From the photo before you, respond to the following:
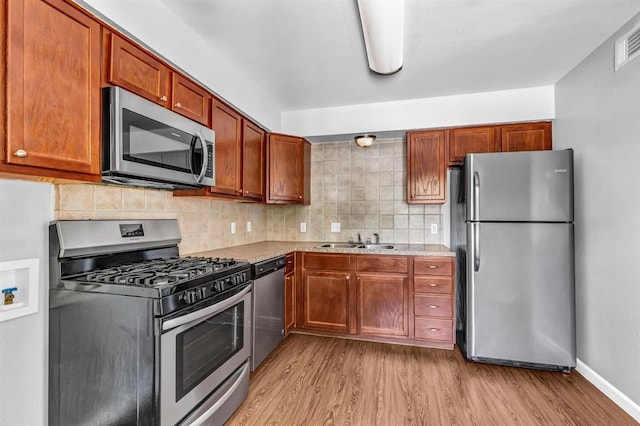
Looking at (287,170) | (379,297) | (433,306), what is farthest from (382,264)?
(287,170)

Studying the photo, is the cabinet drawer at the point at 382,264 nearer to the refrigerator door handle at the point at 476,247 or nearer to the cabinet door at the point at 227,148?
the refrigerator door handle at the point at 476,247

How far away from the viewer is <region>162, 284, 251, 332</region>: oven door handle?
139cm

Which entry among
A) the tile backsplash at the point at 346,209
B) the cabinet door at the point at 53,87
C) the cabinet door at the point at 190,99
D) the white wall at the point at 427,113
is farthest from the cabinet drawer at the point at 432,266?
the cabinet door at the point at 53,87

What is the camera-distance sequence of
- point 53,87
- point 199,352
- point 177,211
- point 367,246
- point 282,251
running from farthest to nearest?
point 367,246, point 282,251, point 177,211, point 199,352, point 53,87

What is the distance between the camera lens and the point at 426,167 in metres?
3.30

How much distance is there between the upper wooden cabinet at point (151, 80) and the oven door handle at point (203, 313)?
1.17 meters

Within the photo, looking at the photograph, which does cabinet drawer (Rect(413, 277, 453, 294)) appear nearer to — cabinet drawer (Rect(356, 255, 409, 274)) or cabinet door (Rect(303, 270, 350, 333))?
cabinet drawer (Rect(356, 255, 409, 274))

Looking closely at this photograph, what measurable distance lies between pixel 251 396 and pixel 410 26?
106 inches

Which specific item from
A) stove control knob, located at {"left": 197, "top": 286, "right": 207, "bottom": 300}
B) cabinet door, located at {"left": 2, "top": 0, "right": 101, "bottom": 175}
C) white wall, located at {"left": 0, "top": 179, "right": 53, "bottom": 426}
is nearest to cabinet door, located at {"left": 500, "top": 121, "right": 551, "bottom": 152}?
stove control knob, located at {"left": 197, "top": 286, "right": 207, "bottom": 300}

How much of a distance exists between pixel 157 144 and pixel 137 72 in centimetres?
38

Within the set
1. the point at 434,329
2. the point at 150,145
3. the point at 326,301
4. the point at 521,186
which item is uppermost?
the point at 150,145

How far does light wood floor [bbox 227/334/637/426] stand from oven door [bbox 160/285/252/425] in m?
0.42

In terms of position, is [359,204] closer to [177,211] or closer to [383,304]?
[383,304]

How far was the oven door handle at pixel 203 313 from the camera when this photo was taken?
139cm
